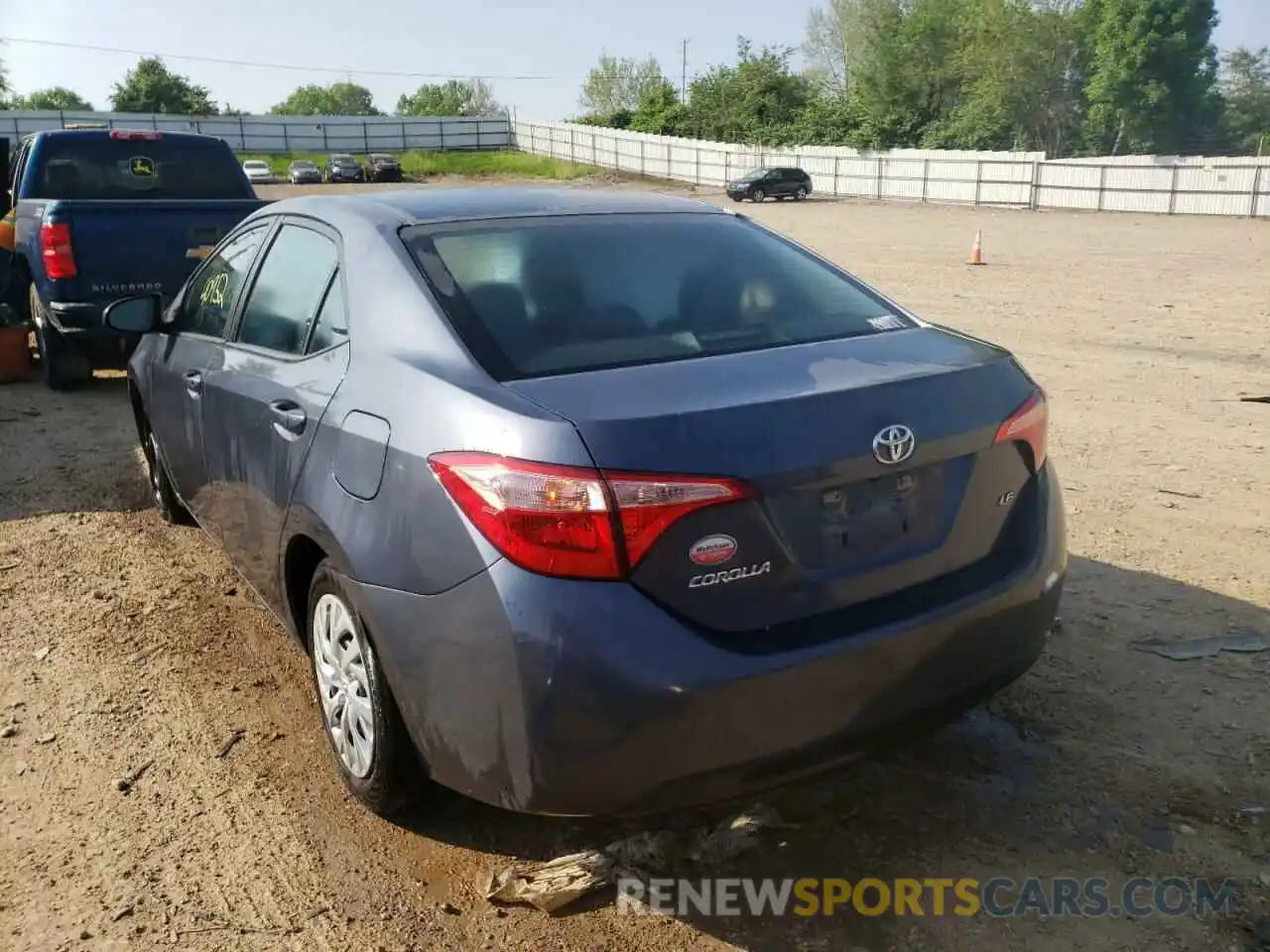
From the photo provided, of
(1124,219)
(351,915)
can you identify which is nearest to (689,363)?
(351,915)

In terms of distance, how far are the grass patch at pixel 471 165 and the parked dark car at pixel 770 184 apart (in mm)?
17243

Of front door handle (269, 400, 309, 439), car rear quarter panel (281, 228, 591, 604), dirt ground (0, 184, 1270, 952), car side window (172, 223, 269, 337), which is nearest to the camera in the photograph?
car rear quarter panel (281, 228, 591, 604)

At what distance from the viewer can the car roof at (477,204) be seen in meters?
3.37

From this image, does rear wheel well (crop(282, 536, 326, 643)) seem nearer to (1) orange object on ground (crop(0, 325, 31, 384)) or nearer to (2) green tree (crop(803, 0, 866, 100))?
(1) orange object on ground (crop(0, 325, 31, 384))

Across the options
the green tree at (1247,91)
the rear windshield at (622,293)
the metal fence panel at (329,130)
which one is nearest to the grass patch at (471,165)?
the metal fence panel at (329,130)

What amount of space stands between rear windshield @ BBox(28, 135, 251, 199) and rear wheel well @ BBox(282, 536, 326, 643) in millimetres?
7148

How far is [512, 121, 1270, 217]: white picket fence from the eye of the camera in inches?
1452

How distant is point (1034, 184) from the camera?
42.3 m

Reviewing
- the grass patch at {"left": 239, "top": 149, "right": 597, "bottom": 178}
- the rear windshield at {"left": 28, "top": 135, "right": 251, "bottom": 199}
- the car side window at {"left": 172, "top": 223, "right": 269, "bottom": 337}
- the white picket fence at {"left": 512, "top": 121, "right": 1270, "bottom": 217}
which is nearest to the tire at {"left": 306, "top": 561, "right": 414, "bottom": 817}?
the car side window at {"left": 172, "top": 223, "right": 269, "bottom": 337}

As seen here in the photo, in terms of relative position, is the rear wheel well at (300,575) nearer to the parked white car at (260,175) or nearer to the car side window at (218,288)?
the car side window at (218,288)

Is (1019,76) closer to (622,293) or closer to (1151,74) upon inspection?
(1151,74)

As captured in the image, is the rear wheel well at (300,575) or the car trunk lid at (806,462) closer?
the car trunk lid at (806,462)

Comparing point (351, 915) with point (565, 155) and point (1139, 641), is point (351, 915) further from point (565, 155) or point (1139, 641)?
point (565, 155)

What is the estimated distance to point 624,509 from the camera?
2295 mm
